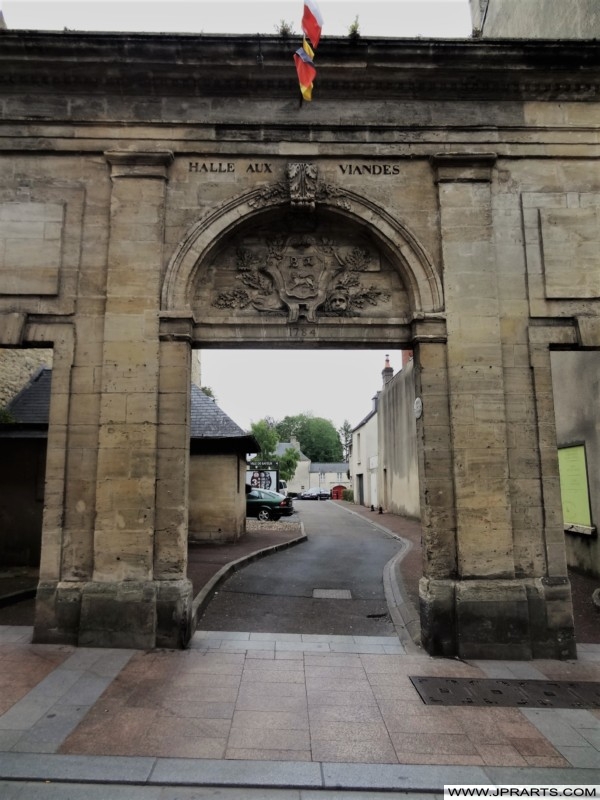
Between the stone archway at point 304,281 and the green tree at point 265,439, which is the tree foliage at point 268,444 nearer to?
the green tree at point 265,439

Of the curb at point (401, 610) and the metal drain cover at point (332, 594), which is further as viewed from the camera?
the metal drain cover at point (332, 594)

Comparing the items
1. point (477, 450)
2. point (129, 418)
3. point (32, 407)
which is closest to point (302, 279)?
point (129, 418)

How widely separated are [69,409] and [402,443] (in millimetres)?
18824

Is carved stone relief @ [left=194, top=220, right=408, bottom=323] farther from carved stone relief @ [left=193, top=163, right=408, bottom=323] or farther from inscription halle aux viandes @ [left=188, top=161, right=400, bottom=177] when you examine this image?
inscription halle aux viandes @ [left=188, top=161, right=400, bottom=177]

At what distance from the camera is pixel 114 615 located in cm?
586

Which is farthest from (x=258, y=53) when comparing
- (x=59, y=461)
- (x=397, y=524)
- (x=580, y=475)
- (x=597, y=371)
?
(x=397, y=524)

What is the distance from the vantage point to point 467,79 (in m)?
6.79

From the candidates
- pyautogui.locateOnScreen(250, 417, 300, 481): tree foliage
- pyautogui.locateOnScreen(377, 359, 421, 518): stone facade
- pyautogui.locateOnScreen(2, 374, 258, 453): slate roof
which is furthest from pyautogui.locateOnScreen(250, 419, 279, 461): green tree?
pyautogui.locateOnScreen(2, 374, 258, 453): slate roof

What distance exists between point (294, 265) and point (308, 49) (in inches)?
100

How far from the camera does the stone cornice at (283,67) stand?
6484 mm

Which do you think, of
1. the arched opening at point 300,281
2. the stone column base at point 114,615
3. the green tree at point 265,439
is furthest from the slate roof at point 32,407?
the green tree at point 265,439

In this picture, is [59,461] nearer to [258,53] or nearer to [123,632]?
[123,632]

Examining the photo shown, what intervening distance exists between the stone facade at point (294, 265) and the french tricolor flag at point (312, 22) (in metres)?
0.42

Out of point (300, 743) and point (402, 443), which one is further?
point (402, 443)
